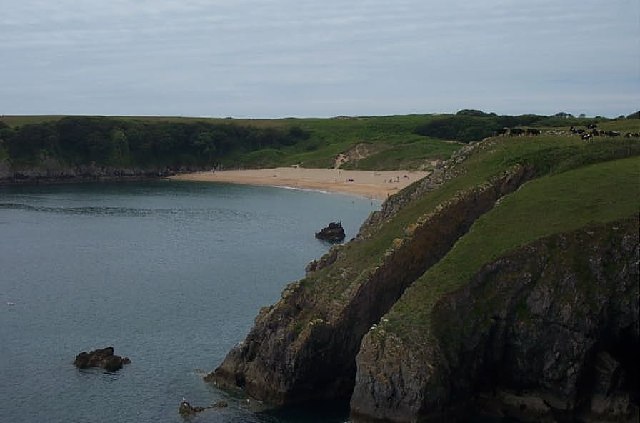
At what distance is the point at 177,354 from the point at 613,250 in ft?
103

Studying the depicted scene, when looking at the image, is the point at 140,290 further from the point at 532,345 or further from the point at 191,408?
the point at 532,345

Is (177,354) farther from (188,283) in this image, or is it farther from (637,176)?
(637,176)

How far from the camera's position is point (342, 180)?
7239 inches

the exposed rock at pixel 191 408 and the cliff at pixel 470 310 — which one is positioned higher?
the cliff at pixel 470 310

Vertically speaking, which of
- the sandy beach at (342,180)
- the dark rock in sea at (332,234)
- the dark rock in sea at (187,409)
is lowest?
the dark rock in sea at (187,409)

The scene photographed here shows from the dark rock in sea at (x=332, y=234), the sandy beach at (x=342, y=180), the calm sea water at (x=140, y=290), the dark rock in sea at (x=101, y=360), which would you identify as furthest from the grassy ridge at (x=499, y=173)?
the sandy beach at (x=342, y=180)

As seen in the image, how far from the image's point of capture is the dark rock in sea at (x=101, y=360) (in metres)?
56.2

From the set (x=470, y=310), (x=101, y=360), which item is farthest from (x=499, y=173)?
(x=101, y=360)

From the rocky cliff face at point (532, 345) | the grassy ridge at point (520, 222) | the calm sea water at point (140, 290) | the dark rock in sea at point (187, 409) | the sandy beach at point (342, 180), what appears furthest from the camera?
the sandy beach at point (342, 180)

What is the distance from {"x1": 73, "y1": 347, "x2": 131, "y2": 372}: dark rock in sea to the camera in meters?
56.2

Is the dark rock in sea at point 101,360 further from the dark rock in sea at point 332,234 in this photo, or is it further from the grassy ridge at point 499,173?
the dark rock in sea at point 332,234

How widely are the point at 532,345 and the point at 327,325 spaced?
1195 centimetres

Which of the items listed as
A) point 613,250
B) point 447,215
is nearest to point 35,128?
point 447,215

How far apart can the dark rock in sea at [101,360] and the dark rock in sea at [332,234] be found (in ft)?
173
